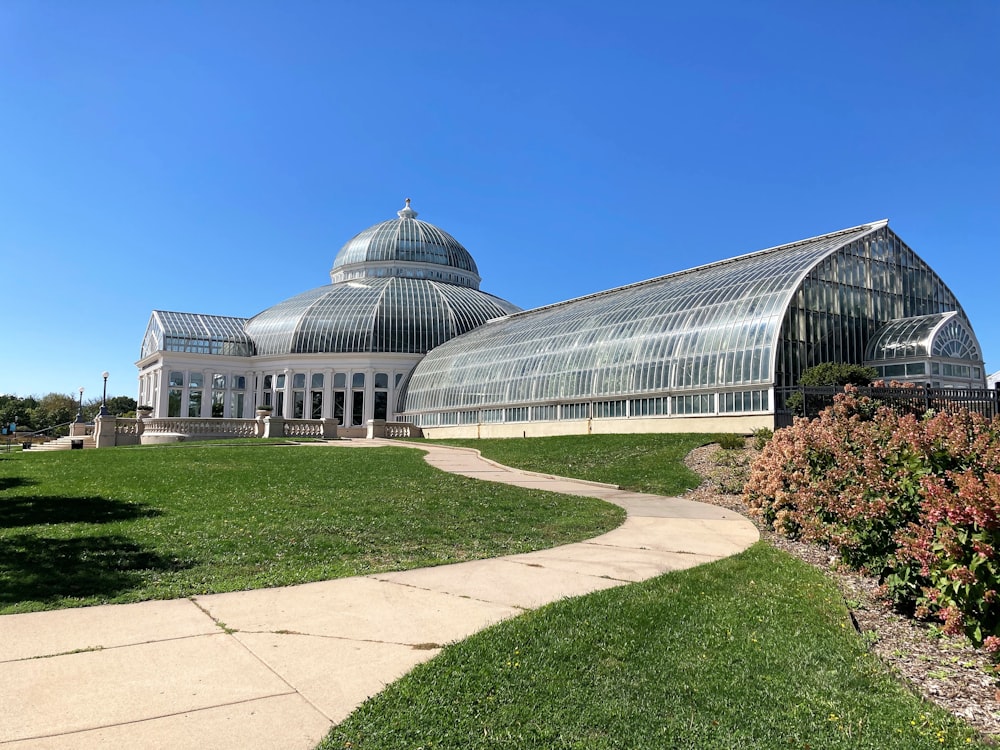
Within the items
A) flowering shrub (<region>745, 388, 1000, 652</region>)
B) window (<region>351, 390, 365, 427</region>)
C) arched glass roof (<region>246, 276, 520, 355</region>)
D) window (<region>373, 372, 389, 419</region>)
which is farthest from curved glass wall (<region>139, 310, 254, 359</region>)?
flowering shrub (<region>745, 388, 1000, 652</region>)

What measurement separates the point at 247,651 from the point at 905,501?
7.08 m

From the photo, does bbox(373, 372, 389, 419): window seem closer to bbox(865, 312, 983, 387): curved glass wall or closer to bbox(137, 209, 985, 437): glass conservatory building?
bbox(137, 209, 985, 437): glass conservatory building

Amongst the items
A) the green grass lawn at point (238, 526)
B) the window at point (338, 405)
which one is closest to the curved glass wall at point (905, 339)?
the green grass lawn at point (238, 526)

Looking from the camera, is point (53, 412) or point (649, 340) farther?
point (53, 412)

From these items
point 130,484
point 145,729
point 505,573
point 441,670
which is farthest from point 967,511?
point 130,484

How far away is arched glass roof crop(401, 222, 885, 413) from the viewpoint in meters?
35.1

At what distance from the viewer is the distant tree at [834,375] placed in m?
32.0

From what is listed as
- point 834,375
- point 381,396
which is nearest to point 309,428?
point 381,396

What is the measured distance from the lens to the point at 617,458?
25.7m

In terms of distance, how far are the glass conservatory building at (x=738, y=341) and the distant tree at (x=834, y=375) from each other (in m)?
1.36

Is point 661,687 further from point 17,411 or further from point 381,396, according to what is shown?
point 17,411

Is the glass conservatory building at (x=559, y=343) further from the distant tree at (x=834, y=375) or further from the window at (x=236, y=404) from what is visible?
the distant tree at (x=834, y=375)

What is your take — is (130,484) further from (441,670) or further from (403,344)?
(403,344)

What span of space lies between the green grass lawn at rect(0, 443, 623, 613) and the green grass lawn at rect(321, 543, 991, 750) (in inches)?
143
